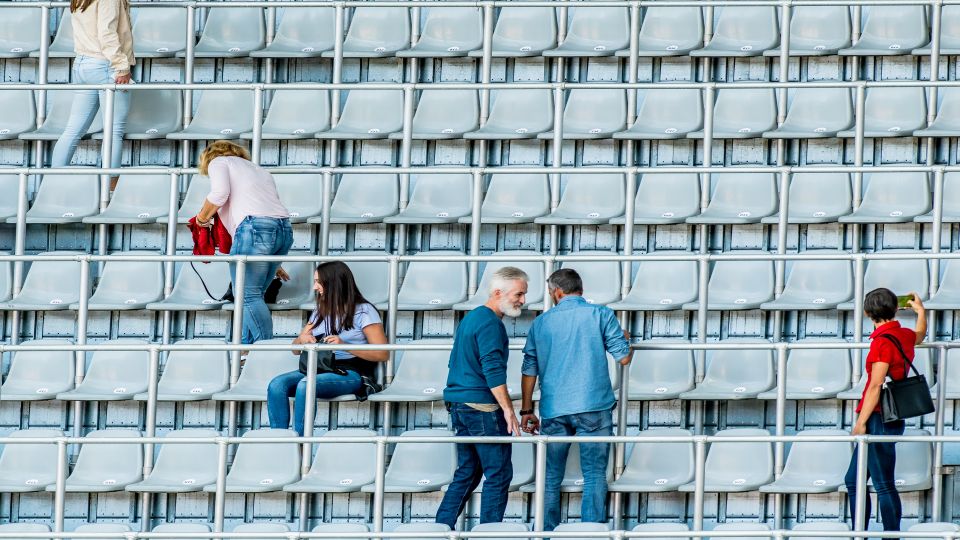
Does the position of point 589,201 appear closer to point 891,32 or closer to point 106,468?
point 891,32

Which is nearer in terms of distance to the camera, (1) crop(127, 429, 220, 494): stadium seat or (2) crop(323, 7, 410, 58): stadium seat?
(1) crop(127, 429, 220, 494): stadium seat

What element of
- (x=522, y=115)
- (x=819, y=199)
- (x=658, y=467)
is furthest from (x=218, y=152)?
(x=819, y=199)

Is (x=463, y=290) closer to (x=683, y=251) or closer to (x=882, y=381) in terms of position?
(x=683, y=251)

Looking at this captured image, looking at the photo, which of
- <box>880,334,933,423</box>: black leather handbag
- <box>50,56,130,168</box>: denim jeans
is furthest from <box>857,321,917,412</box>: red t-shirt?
<box>50,56,130,168</box>: denim jeans

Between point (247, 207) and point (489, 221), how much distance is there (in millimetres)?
1070

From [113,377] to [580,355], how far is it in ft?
6.69

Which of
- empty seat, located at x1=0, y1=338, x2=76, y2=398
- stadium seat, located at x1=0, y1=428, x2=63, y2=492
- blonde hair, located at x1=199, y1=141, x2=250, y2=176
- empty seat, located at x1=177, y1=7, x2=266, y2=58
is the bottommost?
stadium seat, located at x1=0, y1=428, x2=63, y2=492

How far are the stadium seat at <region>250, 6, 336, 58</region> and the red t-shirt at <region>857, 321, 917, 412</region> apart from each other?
3.37 m

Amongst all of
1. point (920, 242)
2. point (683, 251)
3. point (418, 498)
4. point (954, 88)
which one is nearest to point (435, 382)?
point (418, 498)

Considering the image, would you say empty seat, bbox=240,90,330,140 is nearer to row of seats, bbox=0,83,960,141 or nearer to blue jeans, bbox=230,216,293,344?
row of seats, bbox=0,83,960,141

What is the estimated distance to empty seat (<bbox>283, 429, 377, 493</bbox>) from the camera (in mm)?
6168

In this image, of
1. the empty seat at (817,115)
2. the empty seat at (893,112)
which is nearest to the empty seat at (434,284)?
the empty seat at (817,115)

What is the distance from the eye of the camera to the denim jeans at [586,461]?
19.2ft

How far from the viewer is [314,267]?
7.10m
